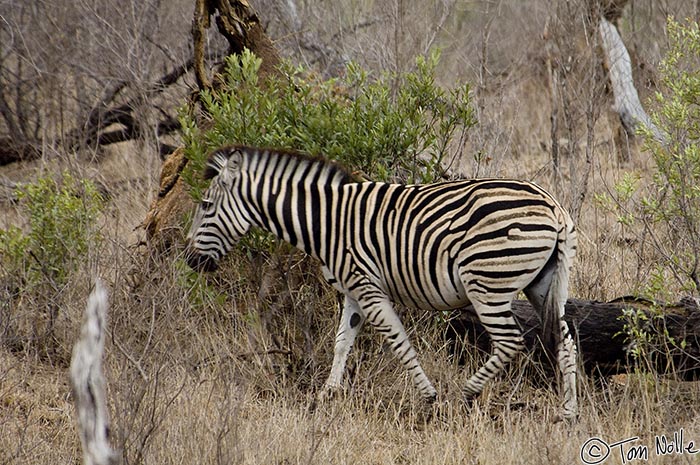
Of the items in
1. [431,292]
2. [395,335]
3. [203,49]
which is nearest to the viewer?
[431,292]

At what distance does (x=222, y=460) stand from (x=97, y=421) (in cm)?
140

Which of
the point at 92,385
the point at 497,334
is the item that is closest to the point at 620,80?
the point at 497,334

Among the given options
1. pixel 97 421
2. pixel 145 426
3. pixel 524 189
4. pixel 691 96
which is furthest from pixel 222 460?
pixel 691 96

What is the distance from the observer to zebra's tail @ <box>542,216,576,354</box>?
550 cm

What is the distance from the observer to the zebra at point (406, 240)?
17.8 ft

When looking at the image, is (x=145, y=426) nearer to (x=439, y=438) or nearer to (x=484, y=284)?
(x=439, y=438)

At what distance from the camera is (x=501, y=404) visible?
5.87 metres

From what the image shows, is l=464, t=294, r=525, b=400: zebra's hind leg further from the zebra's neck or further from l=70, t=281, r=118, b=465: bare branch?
l=70, t=281, r=118, b=465: bare branch

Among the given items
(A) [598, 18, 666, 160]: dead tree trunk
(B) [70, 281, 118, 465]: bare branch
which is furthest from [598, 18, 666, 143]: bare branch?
(B) [70, 281, 118, 465]: bare branch

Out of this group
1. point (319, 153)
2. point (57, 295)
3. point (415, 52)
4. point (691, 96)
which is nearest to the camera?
point (691, 96)

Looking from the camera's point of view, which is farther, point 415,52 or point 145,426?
point 415,52

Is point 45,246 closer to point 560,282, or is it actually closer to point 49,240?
point 49,240

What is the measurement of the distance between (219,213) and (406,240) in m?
1.27

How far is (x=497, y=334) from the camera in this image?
5.61 metres
